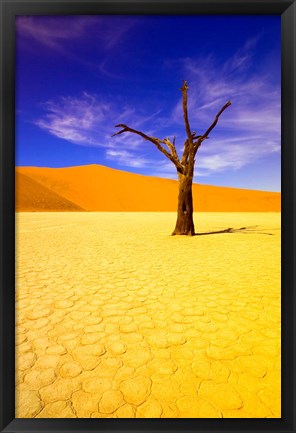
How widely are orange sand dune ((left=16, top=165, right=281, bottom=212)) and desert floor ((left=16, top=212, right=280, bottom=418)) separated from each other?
146 feet

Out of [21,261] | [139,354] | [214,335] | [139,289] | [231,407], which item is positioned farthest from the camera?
[21,261]

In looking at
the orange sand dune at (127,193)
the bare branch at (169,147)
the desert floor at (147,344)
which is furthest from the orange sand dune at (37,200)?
the desert floor at (147,344)

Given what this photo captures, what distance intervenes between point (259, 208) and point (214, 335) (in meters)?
62.2

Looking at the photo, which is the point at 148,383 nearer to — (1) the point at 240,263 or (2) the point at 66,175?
(1) the point at 240,263

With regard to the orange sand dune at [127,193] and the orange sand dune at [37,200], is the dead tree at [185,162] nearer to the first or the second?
the orange sand dune at [37,200]

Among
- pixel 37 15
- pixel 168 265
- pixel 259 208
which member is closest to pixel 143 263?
pixel 168 265

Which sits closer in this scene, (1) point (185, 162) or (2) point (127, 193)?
(1) point (185, 162)

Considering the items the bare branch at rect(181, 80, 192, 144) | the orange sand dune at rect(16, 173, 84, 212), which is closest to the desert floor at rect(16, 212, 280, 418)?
the bare branch at rect(181, 80, 192, 144)

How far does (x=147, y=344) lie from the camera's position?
2373 millimetres

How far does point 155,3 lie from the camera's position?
144 centimetres

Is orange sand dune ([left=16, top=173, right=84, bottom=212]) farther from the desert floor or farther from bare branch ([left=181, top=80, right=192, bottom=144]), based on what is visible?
the desert floor

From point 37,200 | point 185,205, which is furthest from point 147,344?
point 37,200

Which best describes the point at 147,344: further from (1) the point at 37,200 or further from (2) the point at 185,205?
(1) the point at 37,200

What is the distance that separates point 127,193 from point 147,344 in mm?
64395
